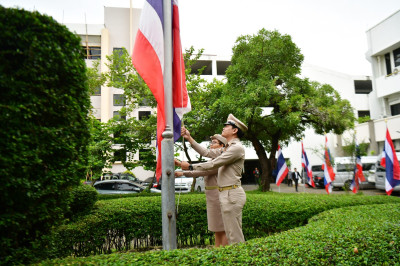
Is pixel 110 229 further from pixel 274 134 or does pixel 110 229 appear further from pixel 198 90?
pixel 274 134

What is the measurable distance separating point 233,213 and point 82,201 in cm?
317

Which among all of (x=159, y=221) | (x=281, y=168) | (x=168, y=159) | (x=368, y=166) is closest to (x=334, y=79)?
(x=368, y=166)

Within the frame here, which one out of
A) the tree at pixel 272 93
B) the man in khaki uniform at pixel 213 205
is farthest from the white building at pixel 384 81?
the man in khaki uniform at pixel 213 205

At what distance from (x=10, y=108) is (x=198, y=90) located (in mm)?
11033

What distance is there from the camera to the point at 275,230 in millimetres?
5902

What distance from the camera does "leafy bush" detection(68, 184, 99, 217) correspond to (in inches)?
215

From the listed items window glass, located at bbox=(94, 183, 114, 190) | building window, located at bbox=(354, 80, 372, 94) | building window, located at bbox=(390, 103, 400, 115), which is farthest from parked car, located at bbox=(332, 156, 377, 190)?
building window, located at bbox=(354, 80, 372, 94)

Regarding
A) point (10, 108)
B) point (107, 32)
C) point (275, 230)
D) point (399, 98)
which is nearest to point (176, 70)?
point (10, 108)

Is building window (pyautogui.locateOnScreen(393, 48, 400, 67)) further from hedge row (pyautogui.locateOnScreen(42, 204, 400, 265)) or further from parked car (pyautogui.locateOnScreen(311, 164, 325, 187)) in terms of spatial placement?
hedge row (pyautogui.locateOnScreen(42, 204, 400, 265))

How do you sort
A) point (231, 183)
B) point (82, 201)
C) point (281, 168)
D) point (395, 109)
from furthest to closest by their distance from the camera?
point (395, 109) → point (281, 168) → point (82, 201) → point (231, 183)

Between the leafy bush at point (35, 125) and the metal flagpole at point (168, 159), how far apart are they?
120 centimetres

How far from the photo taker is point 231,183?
411 cm

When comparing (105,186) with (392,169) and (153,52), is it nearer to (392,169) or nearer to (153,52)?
(153,52)

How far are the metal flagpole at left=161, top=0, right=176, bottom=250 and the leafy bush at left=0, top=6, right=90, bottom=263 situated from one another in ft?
3.94
